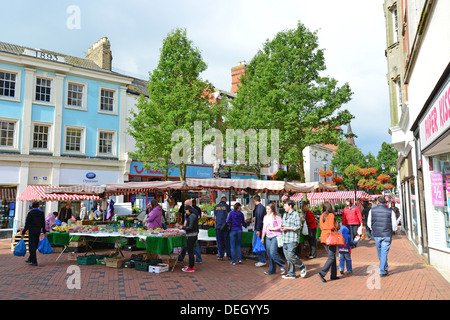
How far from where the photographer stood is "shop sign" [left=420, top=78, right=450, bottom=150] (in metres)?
7.00

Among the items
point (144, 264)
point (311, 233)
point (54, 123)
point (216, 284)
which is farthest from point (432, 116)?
point (54, 123)

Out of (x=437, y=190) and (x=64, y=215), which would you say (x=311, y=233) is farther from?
(x=64, y=215)

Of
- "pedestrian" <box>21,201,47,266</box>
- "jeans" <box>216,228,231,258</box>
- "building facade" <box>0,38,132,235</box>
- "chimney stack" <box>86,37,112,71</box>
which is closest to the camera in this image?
"pedestrian" <box>21,201,47,266</box>

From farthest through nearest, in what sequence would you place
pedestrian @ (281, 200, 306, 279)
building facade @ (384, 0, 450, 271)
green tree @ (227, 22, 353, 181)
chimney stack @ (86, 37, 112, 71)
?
1. chimney stack @ (86, 37, 112, 71)
2. green tree @ (227, 22, 353, 181)
3. pedestrian @ (281, 200, 306, 279)
4. building facade @ (384, 0, 450, 271)

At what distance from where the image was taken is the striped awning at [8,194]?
827 inches

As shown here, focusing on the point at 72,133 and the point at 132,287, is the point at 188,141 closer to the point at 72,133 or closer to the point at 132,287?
the point at 72,133

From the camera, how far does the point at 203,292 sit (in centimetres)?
698

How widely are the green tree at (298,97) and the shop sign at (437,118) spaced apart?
1038 centimetres

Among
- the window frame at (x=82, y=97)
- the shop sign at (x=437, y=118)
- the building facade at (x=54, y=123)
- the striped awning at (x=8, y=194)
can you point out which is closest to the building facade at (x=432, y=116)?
the shop sign at (x=437, y=118)

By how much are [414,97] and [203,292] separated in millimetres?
9008

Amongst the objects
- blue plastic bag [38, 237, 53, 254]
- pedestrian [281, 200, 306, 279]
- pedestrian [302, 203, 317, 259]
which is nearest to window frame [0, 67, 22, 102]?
blue plastic bag [38, 237, 53, 254]

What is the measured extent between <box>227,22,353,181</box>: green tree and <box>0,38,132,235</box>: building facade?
35.9 feet

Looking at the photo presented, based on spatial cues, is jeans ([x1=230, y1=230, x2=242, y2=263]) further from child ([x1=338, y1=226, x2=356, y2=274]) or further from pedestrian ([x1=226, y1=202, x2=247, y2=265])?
child ([x1=338, y1=226, x2=356, y2=274])

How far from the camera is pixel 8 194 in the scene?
21156 mm
